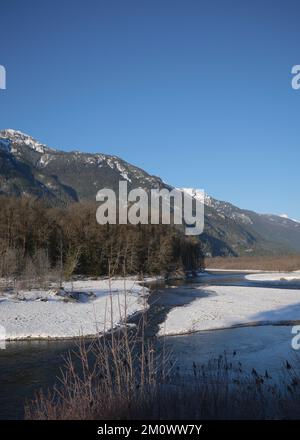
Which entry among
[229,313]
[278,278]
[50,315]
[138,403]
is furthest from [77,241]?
[138,403]

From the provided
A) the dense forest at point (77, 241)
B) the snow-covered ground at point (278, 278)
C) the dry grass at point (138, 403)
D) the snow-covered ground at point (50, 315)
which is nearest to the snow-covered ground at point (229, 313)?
the snow-covered ground at point (50, 315)

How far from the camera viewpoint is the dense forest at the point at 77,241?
6950cm

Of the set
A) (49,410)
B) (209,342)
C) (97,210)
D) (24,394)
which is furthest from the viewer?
(97,210)

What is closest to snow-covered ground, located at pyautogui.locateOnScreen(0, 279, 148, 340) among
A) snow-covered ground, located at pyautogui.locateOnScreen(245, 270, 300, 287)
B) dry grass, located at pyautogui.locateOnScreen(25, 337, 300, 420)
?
dry grass, located at pyautogui.locateOnScreen(25, 337, 300, 420)

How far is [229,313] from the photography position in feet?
116

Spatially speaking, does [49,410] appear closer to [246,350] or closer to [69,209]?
[246,350]

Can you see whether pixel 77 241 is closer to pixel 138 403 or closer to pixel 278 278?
pixel 278 278

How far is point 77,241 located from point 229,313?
172 feet

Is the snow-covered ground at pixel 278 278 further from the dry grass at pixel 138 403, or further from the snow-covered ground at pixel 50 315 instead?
the dry grass at pixel 138 403

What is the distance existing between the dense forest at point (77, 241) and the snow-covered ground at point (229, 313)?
19514mm

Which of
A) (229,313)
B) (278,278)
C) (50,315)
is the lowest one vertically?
(278,278)
